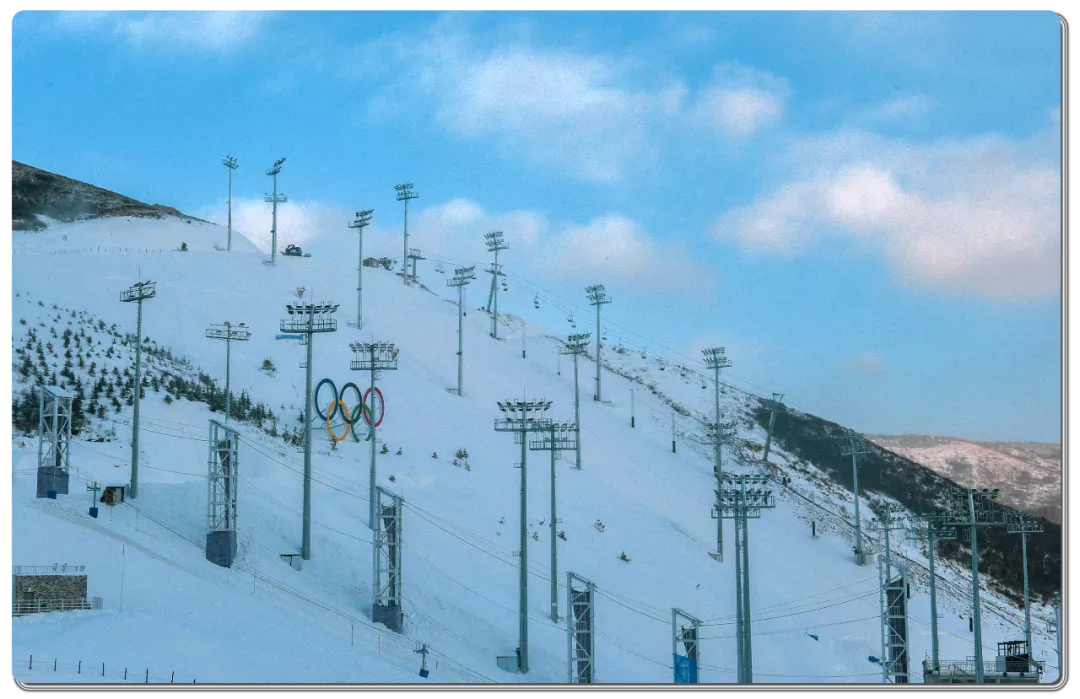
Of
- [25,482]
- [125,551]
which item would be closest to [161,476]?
[25,482]

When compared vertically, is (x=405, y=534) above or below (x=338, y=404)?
below

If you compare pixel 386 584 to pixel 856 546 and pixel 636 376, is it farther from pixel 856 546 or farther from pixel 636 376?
pixel 636 376

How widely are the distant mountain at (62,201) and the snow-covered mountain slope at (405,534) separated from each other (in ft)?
62.6

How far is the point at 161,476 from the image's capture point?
4472 centimetres

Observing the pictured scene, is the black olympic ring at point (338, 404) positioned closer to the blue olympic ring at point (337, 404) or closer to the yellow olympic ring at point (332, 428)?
the blue olympic ring at point (337, 404)

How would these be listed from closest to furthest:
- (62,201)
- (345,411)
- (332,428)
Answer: (345,411) → (332,428) → (62,201)

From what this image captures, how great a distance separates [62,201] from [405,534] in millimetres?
77442

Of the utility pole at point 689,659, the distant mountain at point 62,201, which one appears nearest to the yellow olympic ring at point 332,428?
the utility pole at point 689,659

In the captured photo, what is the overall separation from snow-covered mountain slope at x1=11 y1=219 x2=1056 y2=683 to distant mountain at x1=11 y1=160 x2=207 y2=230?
19.1m

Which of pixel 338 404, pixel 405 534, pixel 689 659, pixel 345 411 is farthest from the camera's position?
pixel 338 404

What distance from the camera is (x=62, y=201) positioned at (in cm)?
10969

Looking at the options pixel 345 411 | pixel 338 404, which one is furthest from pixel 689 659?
pixel 338 404

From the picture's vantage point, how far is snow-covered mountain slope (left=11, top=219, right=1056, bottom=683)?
34.0 meters

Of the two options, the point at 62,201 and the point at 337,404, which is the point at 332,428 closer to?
the point at 337,404
